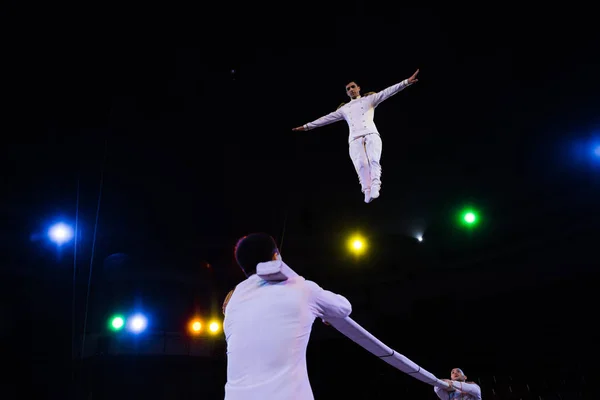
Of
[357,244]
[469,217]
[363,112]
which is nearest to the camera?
[363,112]

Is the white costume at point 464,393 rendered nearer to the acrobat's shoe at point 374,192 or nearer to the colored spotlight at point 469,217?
the acrobat's shoe at point 374,192

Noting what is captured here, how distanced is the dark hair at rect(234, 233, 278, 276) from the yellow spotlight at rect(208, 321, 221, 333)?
10564mm

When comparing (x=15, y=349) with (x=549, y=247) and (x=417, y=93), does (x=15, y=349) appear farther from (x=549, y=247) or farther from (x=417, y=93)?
(x=549, y=247)

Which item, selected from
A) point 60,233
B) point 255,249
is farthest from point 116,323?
point 255,249

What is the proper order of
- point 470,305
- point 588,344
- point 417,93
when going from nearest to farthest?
point 417,93 → point 588,344 → point 470,305

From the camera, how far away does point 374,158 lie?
5.65 metres

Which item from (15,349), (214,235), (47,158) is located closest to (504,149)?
(214,235)

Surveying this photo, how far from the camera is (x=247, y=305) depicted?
77.6 inches

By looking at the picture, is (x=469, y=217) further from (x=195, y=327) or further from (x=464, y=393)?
(x=195, y=327)

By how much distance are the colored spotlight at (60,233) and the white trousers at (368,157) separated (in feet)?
24.0

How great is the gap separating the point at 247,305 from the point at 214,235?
36.9 ft

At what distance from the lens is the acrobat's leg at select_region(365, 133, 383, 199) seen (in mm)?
5652

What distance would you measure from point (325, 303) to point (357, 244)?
35.1 ft

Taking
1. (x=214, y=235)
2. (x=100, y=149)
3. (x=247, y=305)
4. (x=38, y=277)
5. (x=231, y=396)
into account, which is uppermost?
(x=100, y=149)
